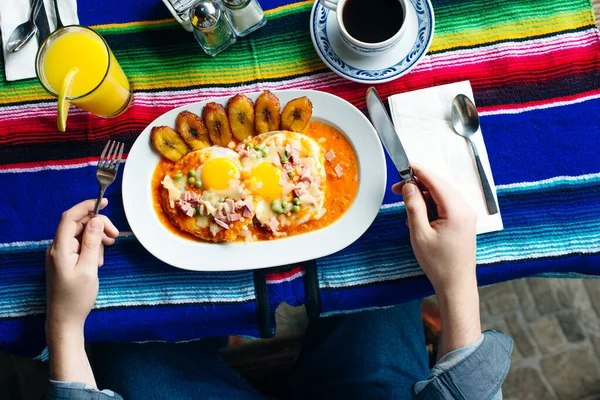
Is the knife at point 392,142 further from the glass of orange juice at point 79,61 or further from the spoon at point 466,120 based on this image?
the glass of orange juice at point 79,61

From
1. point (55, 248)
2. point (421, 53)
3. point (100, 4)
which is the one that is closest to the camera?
point (55, 248)

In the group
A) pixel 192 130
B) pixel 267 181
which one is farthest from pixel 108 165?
pixel 267 181

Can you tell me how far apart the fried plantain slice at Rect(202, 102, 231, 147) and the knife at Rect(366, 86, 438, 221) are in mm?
527

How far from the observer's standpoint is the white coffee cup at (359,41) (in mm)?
1624

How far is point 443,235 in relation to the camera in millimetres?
1541

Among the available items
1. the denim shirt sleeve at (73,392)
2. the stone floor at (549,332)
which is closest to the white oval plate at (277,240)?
the denim shirt sleeve at (73,392)

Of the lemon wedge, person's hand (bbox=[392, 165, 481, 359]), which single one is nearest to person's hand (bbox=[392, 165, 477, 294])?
person's hand (bbox=[392, 165, 481, 359])

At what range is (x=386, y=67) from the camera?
5.70 feet

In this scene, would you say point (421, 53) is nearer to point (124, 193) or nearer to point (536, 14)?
point (536, 14)

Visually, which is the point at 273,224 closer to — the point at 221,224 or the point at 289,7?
the point at 221,224

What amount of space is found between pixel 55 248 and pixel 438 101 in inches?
56.6

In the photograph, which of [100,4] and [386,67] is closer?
[386,67]

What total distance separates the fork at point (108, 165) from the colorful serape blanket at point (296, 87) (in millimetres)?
48

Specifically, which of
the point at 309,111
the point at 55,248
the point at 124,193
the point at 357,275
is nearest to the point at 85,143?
the point at 124,193
